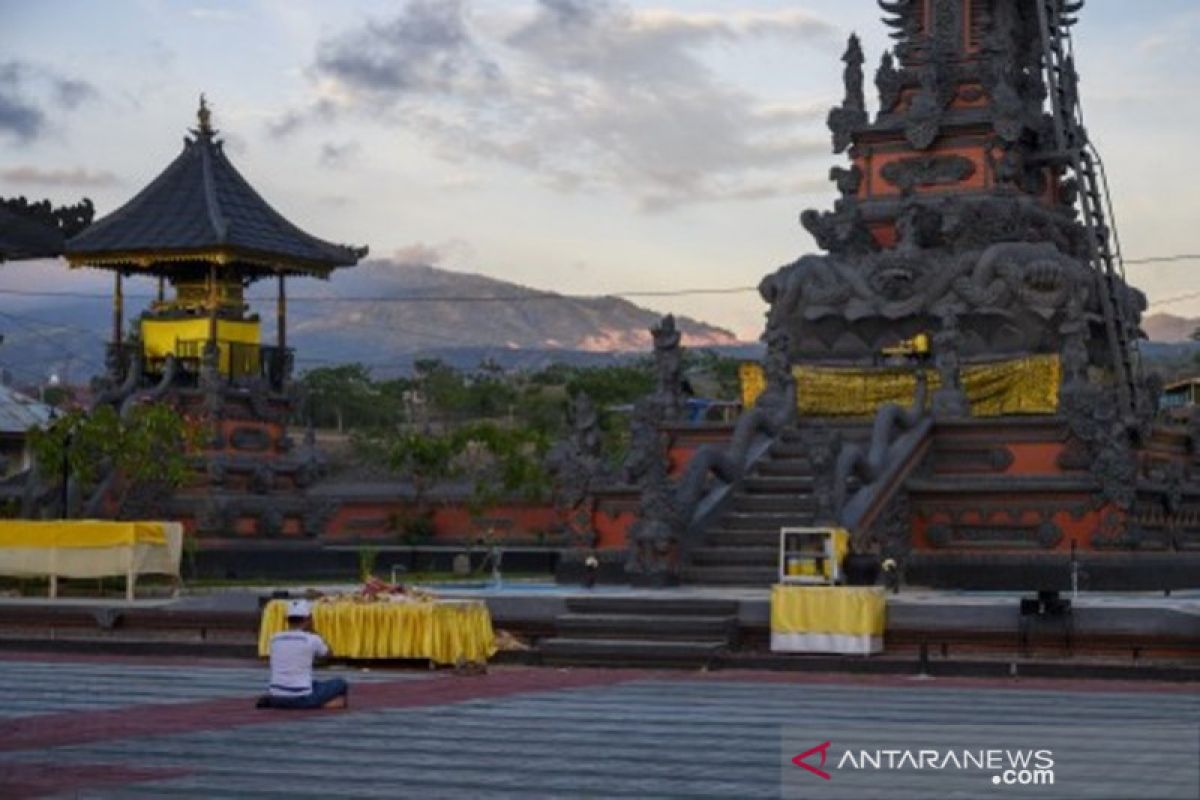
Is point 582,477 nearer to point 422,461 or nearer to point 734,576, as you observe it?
point 734,576

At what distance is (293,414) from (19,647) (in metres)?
24.0

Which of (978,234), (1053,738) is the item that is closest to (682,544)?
(978,234)

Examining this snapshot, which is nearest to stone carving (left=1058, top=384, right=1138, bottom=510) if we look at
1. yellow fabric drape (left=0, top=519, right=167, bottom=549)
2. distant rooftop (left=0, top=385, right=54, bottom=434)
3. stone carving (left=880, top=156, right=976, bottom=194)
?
stone carving (left=880, top=156, right=976, bottom=194)

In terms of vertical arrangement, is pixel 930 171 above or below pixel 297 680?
above

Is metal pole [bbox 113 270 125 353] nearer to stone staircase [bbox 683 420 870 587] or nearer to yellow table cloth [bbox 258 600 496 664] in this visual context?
stone staircase [bbox 683 420 870 587]

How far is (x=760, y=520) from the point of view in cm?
3725

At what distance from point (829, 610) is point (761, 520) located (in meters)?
9.88

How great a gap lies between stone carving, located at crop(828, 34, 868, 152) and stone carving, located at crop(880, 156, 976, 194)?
1316 mm

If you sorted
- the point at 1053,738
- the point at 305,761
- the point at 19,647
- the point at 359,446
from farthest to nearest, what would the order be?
1. the point at 359,446
2. the point at 19,647
3. the point at 1053,738
4. the point at 305,761

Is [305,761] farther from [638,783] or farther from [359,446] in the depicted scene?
[359,446]

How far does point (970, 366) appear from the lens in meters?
43.3

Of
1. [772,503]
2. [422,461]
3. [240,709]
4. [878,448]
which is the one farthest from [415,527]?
[240,709]

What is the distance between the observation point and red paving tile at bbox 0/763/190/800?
15.2m

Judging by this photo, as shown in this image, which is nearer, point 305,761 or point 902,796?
point 902,796
